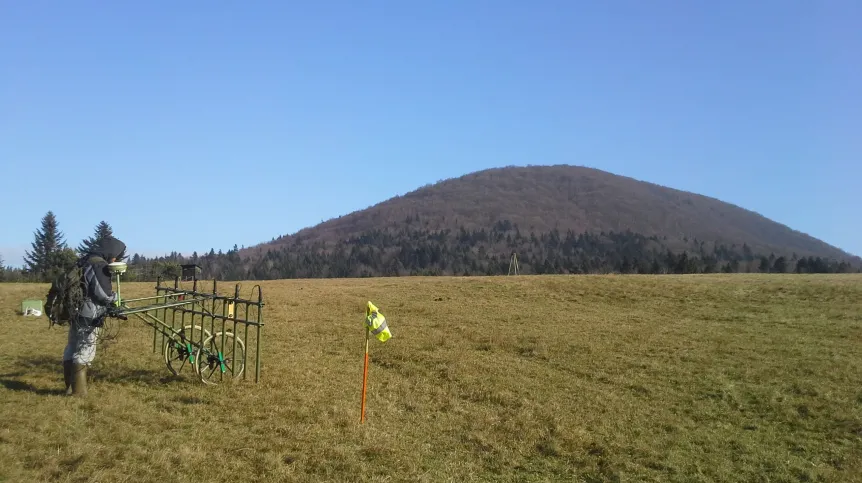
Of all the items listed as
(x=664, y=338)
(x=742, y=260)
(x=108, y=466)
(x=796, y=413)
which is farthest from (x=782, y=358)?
(x=742, y=260)

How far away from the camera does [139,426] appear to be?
27.6ft

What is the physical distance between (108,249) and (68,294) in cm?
95

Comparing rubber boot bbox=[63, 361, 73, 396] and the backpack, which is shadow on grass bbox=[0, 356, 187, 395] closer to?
rubber boot bbox=[63, 361, 73, 396]

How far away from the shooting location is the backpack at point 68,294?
935 centimetres

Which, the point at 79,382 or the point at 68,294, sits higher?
the point at 68,294

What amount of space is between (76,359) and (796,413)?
12.3 m

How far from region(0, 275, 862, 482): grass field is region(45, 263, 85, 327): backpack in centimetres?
141

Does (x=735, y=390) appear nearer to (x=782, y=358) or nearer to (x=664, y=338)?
(x=782, y=358)

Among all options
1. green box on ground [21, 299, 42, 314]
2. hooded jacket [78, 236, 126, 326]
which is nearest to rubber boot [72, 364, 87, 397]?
hooded jacket [78, 236, 126, 326]

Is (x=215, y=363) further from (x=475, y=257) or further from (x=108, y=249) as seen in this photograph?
(x=475, y=257)

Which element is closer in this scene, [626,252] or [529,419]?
[529,419]

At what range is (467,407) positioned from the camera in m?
10.4

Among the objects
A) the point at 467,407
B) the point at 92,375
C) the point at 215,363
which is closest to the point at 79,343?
the point at 92,375

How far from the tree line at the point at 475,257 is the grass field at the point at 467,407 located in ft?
176
